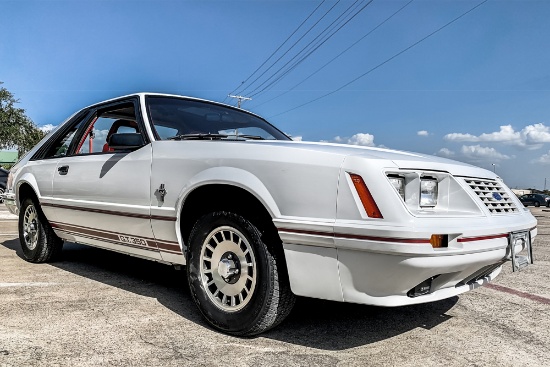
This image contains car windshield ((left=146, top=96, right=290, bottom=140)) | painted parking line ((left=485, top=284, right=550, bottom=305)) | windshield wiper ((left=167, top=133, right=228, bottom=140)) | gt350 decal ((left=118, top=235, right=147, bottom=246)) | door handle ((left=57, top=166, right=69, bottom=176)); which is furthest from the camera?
door handle ((left=57, top=166, right=69, bottom=176))

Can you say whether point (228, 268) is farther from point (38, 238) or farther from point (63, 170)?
point (38, 238)

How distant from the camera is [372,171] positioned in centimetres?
229

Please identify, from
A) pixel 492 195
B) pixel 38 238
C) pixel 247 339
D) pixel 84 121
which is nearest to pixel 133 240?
pixel 247 339

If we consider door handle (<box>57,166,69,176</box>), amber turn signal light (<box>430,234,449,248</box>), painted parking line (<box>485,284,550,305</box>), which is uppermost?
door handle (<box>57,166,69,176</box>)

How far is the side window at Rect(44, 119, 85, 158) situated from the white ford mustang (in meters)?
0.89

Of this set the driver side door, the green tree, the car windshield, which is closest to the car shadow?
the driver side door

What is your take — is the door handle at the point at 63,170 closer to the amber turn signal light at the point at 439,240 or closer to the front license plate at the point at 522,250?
the amber turn signal light at the point at 439,240

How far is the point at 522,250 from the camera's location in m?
2.83

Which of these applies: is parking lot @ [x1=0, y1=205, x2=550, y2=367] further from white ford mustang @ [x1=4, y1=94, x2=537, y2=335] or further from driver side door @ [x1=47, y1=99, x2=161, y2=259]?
driver side door @ [x1=47, y1=99, x2=161, y2=259]

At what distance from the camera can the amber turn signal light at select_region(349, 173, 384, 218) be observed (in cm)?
225

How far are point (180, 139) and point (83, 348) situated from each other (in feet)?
5.09

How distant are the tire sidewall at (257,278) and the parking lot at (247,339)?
0.34 feet

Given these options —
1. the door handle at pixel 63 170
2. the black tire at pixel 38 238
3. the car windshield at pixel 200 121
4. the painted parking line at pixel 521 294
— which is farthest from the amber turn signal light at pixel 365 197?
the black tire at pixel 38 238

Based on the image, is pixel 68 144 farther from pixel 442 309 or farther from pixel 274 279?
pixel 442 309
